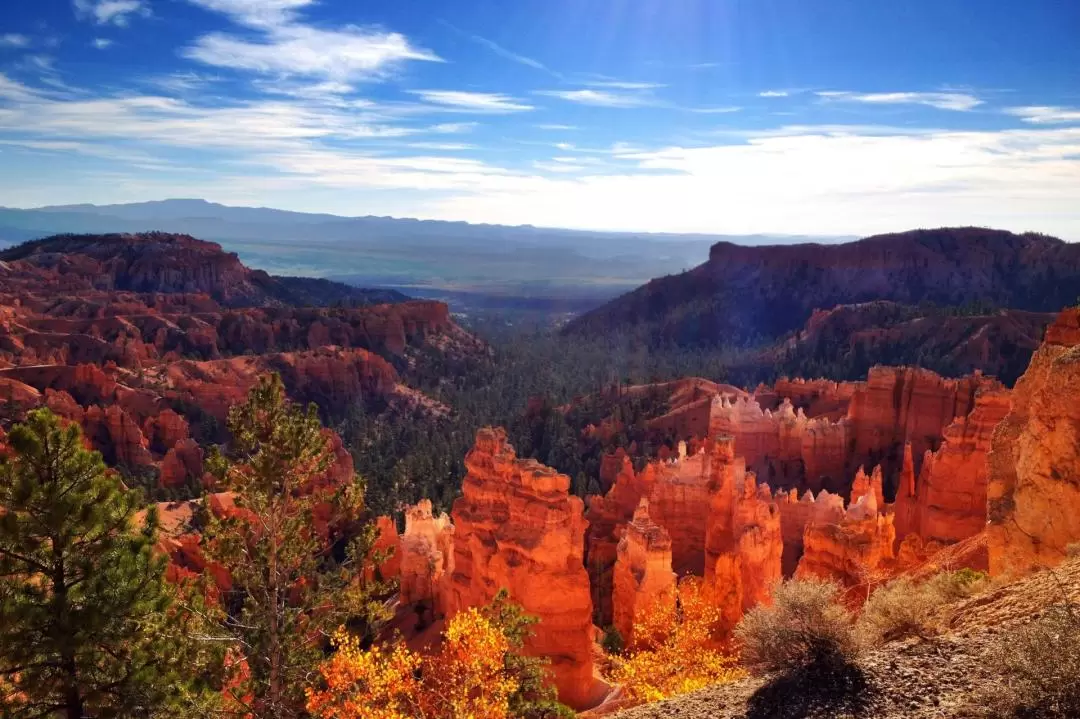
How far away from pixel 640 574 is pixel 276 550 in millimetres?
Answer: 14016

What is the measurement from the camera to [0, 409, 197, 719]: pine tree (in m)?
10.8

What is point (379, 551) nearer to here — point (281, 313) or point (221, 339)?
point (221, 339)

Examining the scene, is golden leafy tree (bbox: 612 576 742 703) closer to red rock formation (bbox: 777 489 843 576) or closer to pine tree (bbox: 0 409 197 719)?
red rock formation (bbox: 777 489 843 576)

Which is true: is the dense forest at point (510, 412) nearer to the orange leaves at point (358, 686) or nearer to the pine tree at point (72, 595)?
the orange leaves at point (358, 686)

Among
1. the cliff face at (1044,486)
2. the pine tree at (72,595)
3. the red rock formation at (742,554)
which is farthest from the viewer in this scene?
the red rock formation at (742,554)

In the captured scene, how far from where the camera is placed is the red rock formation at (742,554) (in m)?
24.3

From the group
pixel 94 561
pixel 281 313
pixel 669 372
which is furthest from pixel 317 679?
pixel 281 313

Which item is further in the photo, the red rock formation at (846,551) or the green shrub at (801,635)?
the red rock formation at (846,551)

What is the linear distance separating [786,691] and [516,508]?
1207 centimetres

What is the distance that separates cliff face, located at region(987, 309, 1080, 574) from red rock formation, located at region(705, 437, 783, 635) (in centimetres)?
885

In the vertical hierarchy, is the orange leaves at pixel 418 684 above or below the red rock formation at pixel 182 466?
above

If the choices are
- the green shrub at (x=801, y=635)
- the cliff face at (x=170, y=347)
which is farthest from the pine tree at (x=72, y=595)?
the cliff face at (x=170, y=347)

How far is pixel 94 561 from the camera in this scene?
37.7 ft

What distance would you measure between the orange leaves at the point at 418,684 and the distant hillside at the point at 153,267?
105 metres
